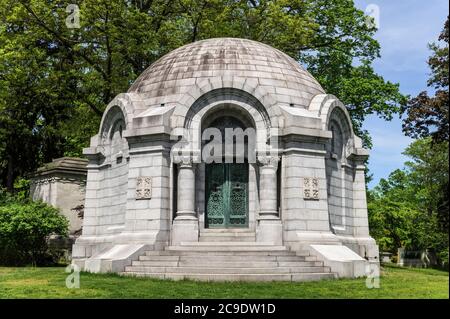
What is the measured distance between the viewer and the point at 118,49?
97.7ft

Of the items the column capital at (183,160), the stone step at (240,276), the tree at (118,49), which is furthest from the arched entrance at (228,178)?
the tree at (118,49)

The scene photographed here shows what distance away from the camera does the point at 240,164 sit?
20172mm

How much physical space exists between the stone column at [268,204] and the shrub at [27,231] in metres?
10.7

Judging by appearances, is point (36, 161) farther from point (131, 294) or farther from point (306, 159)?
point (131, 294)

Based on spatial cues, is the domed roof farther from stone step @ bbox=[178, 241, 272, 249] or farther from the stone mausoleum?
stone step @ bbox=[178, 241, 272, 249]

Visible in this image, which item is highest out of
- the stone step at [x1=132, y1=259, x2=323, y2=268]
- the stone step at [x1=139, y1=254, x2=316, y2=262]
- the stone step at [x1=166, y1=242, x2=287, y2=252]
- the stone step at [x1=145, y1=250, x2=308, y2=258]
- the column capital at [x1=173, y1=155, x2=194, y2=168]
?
the column capital at [x1=173, y1=155, x2=194, y2=168]

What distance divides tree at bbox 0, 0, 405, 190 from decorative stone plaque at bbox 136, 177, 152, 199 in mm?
11804

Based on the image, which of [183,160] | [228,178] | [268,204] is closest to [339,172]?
[268,204]

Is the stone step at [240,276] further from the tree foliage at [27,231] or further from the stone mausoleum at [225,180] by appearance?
the tree foliage at [27,231]

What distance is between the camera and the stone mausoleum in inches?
687

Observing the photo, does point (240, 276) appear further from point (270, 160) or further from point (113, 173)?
point (113, 173)

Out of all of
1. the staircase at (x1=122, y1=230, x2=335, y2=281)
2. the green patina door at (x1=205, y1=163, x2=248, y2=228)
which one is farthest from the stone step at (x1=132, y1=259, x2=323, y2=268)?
the green patina door at (x1=205, y1=163, x2=248, y2=228)

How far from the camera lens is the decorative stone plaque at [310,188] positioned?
61.7 ft
